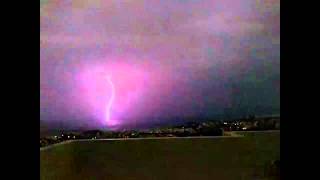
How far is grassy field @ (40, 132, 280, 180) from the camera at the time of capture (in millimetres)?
3961

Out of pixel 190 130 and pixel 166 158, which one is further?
pixel 166 158

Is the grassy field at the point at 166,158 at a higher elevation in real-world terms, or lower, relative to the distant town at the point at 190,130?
lower

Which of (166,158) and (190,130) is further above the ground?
(190,130)

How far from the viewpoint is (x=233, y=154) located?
405 cm

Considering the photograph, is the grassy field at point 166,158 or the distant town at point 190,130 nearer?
the distant town at point 190,130

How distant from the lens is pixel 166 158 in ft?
13.2

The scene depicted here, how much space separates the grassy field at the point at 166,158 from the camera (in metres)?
3.96

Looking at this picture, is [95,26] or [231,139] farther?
[231,139]

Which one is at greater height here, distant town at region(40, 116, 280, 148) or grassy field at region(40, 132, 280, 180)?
distant town at region(40, 116, 280, 148)
